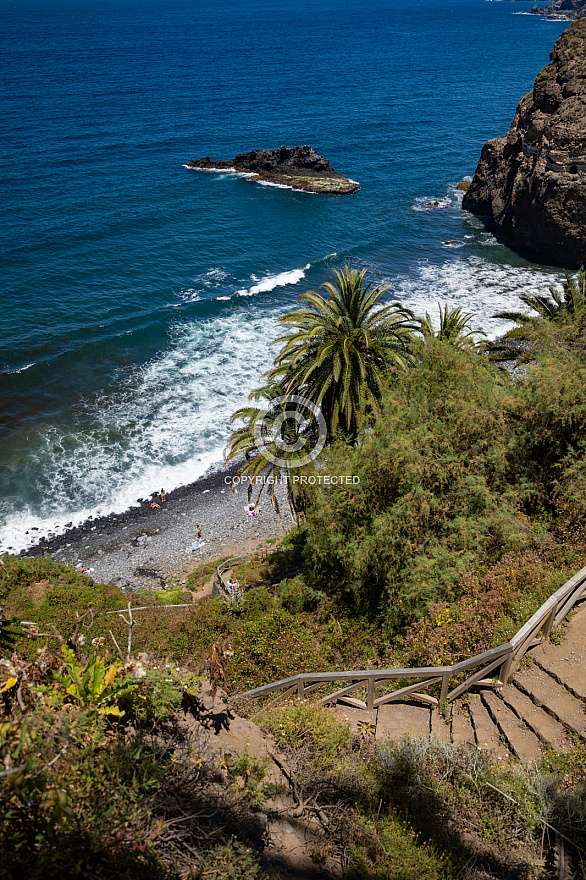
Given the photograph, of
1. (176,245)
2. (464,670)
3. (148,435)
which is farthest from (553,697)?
(176,245)

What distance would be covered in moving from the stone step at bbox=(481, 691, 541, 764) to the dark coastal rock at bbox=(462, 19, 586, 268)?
44.4 meters

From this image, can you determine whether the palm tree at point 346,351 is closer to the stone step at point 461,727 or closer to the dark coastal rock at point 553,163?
the stone step at point 461,727

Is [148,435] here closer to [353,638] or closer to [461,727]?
[353,638]

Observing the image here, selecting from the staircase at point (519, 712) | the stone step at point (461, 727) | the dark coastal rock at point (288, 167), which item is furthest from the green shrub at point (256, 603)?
the dark coastal rock at point (288, 167)

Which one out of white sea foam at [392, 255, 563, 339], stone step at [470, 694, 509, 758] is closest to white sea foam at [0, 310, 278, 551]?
white sea foam at [392, 255, 563, 339]

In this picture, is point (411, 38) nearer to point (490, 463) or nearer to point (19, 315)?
point (19, 315)

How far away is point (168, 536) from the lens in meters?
26.0

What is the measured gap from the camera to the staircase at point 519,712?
816 centimetres

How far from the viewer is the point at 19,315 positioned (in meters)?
39.9

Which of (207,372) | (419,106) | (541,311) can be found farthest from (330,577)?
(419,106)

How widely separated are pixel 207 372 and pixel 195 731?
30254 millimetres

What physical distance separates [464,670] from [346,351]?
9.37 metres

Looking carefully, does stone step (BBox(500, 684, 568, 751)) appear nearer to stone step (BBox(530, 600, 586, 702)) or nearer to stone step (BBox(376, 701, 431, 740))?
stone step (BBox(530, 600, 586, 702))

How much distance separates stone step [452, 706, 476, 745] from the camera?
859 centimetres
